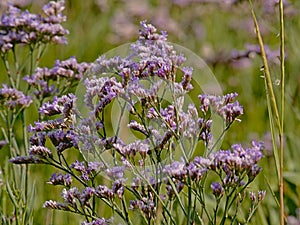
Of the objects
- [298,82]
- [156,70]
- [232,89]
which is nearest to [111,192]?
→ [156,70]

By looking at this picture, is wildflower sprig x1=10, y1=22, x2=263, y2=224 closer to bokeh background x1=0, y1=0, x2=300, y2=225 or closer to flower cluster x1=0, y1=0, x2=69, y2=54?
flower cluster x1=0, y1=0, x2=69, y2=54

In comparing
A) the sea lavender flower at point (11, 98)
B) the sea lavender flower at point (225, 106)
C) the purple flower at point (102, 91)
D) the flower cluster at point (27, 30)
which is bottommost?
the sea lavender flower at point (225, 106)

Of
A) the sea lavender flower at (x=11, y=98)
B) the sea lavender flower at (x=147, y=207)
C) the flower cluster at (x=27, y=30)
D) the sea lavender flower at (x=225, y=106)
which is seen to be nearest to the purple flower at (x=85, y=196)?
the sea lavender flower at (x=147, y=207)

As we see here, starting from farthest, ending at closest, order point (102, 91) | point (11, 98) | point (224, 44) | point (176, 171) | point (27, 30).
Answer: point (224, 44)
point (27, 30)
point (11, 98)
point (102, 91)
point (176, 171)

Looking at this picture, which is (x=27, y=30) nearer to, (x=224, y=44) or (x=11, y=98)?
(x=11, y=98)

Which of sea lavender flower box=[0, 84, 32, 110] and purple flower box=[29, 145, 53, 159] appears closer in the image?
purple flower box=[29, 145, 53, 159]

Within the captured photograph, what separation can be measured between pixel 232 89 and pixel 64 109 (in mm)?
2505

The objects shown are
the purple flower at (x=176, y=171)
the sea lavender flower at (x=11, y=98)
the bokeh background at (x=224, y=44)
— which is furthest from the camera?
the bokeh background at (x=224, y=44)

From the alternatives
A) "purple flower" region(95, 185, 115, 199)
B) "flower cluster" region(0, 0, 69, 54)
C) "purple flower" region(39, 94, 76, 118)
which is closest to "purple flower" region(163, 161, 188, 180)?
"purple flower" region(95, 185, 115, 199)

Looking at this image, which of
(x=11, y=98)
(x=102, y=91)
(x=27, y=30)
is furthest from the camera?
(x=27, y=30)

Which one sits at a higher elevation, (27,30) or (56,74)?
(27,30)

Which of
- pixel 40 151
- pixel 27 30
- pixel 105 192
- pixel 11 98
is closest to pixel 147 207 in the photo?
pixel 105 192

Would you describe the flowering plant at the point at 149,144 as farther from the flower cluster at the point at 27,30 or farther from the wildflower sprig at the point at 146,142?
the flower cluster at the point at 27,30

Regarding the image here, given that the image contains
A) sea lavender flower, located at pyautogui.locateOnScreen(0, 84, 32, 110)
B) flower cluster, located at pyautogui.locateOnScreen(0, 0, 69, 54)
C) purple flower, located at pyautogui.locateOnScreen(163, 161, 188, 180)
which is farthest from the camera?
flower cluster, located at pyautogui.locateOnScreen(0, 0, 69, 54)
